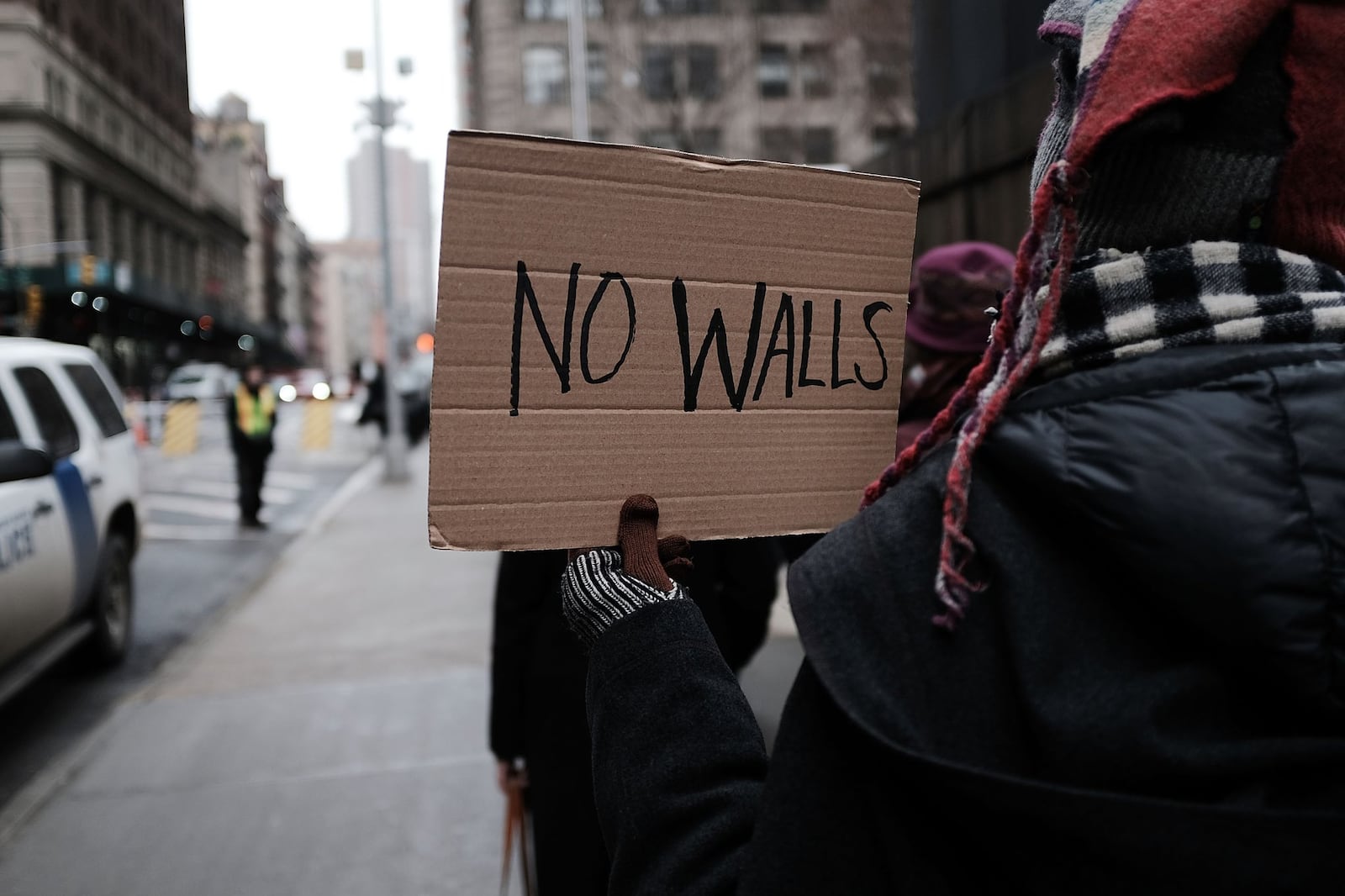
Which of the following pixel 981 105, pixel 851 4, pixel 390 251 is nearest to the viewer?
pixel 981 105

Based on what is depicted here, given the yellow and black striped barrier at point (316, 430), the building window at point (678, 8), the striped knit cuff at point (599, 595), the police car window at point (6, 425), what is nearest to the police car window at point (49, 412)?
the police car window at point (6, 425)

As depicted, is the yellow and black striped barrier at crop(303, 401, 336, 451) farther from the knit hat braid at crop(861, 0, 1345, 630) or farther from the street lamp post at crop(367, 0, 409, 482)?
the knit hat braid at crop(861, 0, 1345, 630)

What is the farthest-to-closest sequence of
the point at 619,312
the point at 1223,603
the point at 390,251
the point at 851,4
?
the point at 390,251 → the point at 851,4 → the point at 619,312 → the point at 1223,603

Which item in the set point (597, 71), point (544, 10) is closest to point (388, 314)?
point (597, 71)

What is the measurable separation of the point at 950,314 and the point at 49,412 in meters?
5.57

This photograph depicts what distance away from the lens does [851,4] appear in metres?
16.6

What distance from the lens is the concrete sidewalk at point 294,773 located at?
12.4ft

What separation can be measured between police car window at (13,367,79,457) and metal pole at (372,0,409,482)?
33.7ft

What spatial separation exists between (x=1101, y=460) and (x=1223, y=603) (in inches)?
5.4

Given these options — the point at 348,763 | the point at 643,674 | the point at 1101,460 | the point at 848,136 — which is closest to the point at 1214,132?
the point at 1101,460

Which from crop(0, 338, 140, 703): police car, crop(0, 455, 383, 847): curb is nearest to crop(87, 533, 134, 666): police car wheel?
crop(0, 338, 140, 703): police car

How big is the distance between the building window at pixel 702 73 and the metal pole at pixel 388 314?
8.66 m

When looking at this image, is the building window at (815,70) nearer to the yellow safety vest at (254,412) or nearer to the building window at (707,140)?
the building window at (707,140)

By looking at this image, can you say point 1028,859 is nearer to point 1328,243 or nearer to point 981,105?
point 1328,243
